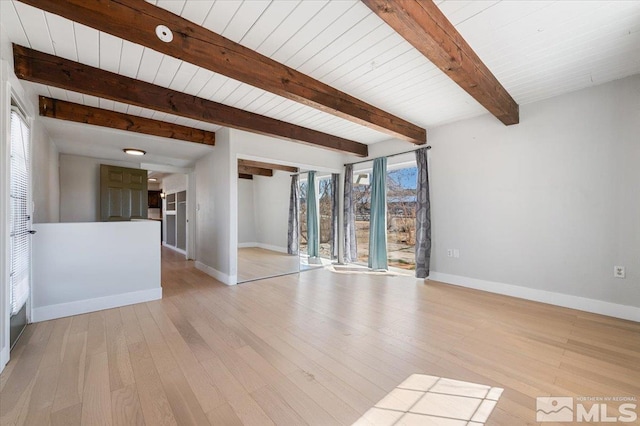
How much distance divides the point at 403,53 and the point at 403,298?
284 centimetres

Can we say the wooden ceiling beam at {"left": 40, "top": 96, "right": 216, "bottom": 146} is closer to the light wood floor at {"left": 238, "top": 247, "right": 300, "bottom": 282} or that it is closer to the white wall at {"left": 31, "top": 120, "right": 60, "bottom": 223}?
the white wall at {"left": 31, "top": 120, "right": 60, "bottom": 223}

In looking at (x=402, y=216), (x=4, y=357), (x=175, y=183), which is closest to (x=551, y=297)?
(x=402, y=216)

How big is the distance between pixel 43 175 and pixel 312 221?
4.19 m

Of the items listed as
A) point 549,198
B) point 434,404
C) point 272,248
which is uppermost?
point 549,198

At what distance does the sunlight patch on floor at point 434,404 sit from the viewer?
140 cm

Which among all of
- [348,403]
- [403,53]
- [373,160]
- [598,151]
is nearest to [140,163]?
[373,160]

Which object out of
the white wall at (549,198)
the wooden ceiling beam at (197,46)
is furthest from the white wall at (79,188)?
the white wall at (549,198)

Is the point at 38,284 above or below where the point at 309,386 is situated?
above

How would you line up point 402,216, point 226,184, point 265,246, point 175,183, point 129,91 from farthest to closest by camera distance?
1. point 175,183
2. point 265,246
3. point 402,216
4. point 226,184
5. point 129,91

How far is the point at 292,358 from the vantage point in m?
2.00

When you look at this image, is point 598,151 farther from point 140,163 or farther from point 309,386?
point 140,163

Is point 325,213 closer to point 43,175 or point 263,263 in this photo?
point 263,263

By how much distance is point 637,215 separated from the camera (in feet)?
8.75

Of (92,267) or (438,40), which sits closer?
(438,40)
